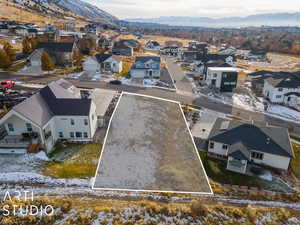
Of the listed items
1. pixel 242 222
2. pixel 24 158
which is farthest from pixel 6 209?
pixel 242 222

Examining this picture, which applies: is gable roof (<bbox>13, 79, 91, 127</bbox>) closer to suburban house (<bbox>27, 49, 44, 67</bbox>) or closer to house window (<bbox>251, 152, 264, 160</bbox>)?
house window (<bbox>251, 152, 264, 160</bbox>)

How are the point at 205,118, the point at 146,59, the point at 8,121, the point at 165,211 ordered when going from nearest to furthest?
the point at 165,211 < the point at 8,121 < the point at 205,118 < the point at 146,59

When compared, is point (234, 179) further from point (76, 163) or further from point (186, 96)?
point (186, 96)

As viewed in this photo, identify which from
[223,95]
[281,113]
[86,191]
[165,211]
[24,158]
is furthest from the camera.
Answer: [223,95]

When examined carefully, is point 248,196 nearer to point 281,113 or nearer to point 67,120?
point 67,120

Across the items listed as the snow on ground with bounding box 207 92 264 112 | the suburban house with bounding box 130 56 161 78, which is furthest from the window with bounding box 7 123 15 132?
the snow on ground with bounding box 207 92 264 112

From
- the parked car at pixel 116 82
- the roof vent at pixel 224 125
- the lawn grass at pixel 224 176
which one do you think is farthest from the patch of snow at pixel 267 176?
the parked car at pixel 116 82

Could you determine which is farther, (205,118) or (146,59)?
(146,59)
